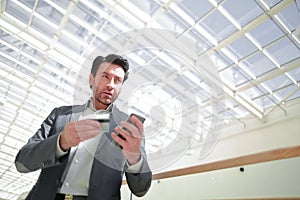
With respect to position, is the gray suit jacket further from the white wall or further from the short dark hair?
the white wall

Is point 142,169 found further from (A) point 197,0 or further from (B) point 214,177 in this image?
(A) point 197,0

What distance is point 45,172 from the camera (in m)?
1.03

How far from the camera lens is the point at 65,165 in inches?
39.4

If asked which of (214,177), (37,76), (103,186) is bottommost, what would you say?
(103,186)

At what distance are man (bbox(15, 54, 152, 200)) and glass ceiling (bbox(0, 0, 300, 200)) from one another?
0.42ft

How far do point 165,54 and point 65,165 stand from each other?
2.18ft

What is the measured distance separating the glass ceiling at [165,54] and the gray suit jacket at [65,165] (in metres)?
0.14

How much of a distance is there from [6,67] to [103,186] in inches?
456

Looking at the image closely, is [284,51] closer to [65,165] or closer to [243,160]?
[243,160]

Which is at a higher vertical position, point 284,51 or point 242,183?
point 284,51

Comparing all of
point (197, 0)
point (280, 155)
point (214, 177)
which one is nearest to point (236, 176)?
point (214, 177)

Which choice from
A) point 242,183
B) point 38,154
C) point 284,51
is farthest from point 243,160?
point 284,51

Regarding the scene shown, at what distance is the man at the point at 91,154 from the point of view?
0.87 meters

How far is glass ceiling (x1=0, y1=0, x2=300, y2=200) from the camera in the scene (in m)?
1.09
